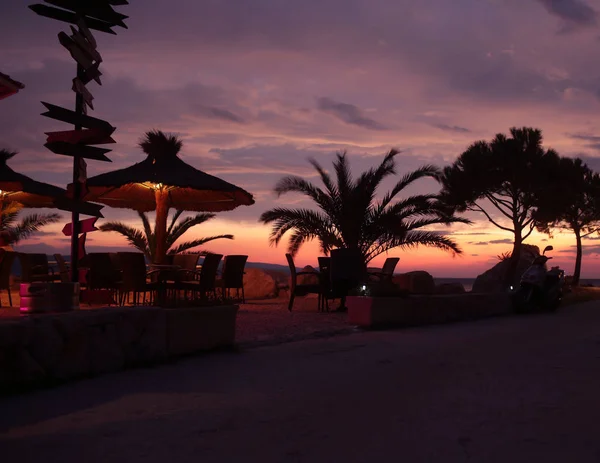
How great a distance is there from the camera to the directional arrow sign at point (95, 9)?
7.05 metres

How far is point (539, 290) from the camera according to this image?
12820mm

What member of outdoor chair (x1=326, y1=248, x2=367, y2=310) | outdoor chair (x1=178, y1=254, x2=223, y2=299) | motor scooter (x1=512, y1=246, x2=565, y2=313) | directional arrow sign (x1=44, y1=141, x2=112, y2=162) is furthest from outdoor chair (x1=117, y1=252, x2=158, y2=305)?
motor scooter (x1=512, y1=246, x2=565, y2=313)

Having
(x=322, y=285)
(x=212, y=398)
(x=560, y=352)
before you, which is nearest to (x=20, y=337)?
(x=212, y=398)

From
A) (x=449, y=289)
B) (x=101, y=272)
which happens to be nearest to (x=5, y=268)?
(x=101, y=272)

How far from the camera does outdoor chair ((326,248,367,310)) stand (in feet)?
38.1

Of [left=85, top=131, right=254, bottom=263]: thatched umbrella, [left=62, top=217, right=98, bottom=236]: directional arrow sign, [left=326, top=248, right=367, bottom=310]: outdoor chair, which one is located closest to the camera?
[left=62, top=217, right=98, bottom=236]: directional arrow sign

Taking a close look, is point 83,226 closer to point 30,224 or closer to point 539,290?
point 539,290

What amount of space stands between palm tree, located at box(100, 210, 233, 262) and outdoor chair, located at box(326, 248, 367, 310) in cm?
817

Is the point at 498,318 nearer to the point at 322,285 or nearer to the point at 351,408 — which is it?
the point at 322,285

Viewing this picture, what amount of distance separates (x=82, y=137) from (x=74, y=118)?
210 millimetres

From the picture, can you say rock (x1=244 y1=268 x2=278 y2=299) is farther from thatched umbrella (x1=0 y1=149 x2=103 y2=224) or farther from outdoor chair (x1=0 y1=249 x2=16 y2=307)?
outdoor chair (x1=0 y1=249 x2=16 y2=307)

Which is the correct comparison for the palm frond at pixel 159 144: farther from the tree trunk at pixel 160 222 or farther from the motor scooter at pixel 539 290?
the motor scooter at pixel 539 290

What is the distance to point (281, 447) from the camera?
331 centimetres

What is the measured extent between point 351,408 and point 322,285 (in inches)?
298
